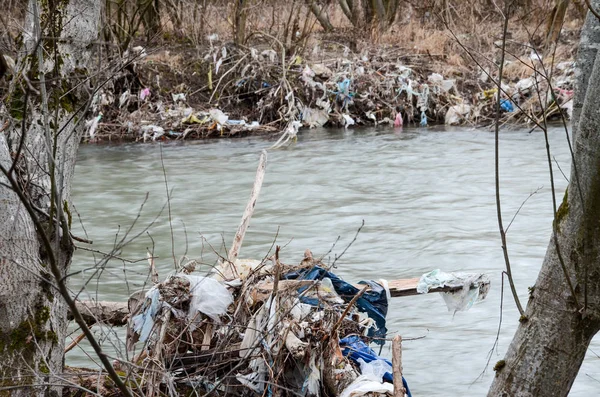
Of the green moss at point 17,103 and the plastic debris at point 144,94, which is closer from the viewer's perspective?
the green moss at point 17,103

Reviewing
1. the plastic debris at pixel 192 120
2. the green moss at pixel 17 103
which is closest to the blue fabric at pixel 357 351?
the green moss at pixel 17 103

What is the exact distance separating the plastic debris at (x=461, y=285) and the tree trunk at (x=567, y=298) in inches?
68.5

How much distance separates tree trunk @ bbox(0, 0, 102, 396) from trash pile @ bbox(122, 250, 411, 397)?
0.43 metres

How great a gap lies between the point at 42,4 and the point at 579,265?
2343mm

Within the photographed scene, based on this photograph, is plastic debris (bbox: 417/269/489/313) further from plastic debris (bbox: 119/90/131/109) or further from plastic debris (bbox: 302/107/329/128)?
plastic debris (bbox: 119/90/131/109)

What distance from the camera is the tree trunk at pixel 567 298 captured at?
2244 mm

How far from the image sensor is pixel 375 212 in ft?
31.1

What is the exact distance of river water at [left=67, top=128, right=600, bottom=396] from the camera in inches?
235

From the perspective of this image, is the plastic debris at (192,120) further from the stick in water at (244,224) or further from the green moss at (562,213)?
the green moss at (562,213)

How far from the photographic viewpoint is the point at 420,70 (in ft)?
50.6

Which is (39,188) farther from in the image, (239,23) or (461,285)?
(239,23)

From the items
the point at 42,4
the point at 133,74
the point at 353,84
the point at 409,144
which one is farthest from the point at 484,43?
the point at 42,4

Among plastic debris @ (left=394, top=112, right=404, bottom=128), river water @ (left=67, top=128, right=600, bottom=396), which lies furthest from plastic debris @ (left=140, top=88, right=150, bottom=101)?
plastic debris @ (left=394, top=112, right=404, bottom=128)

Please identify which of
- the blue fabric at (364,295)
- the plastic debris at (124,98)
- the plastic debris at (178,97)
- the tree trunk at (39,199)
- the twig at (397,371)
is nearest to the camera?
the twig at (397,371)
